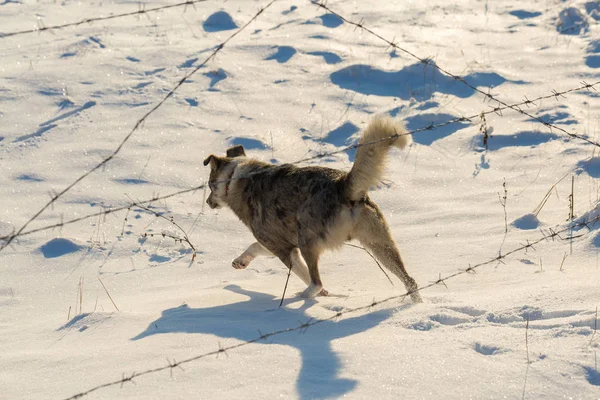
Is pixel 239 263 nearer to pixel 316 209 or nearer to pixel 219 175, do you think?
pixel 219 175

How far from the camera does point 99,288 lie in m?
6.52

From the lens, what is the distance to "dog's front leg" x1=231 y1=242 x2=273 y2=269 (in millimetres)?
6559

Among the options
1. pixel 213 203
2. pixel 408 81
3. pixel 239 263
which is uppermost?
pixel 408 81

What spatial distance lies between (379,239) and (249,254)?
1523 millimetres

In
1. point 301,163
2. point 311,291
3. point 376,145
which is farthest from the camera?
point 301,163

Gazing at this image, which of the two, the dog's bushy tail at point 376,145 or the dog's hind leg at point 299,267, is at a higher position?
the dog's bushy tail at point 376,145

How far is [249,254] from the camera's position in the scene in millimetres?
6625

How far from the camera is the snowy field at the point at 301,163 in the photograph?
4.06m

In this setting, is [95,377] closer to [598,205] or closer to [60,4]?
[598,205]

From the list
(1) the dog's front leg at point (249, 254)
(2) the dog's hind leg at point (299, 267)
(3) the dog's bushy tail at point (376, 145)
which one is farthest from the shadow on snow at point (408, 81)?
(3) the dog's bushy tail at point (376, 145)

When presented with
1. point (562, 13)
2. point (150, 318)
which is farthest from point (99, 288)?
A: point (562, 13)

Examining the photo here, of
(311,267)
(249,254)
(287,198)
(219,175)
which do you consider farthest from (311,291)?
(219,175)

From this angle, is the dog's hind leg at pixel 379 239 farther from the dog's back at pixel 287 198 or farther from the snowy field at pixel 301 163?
the snowy field at pixel 301 163

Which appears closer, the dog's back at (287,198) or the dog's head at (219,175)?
the dog's back at (287,198)
